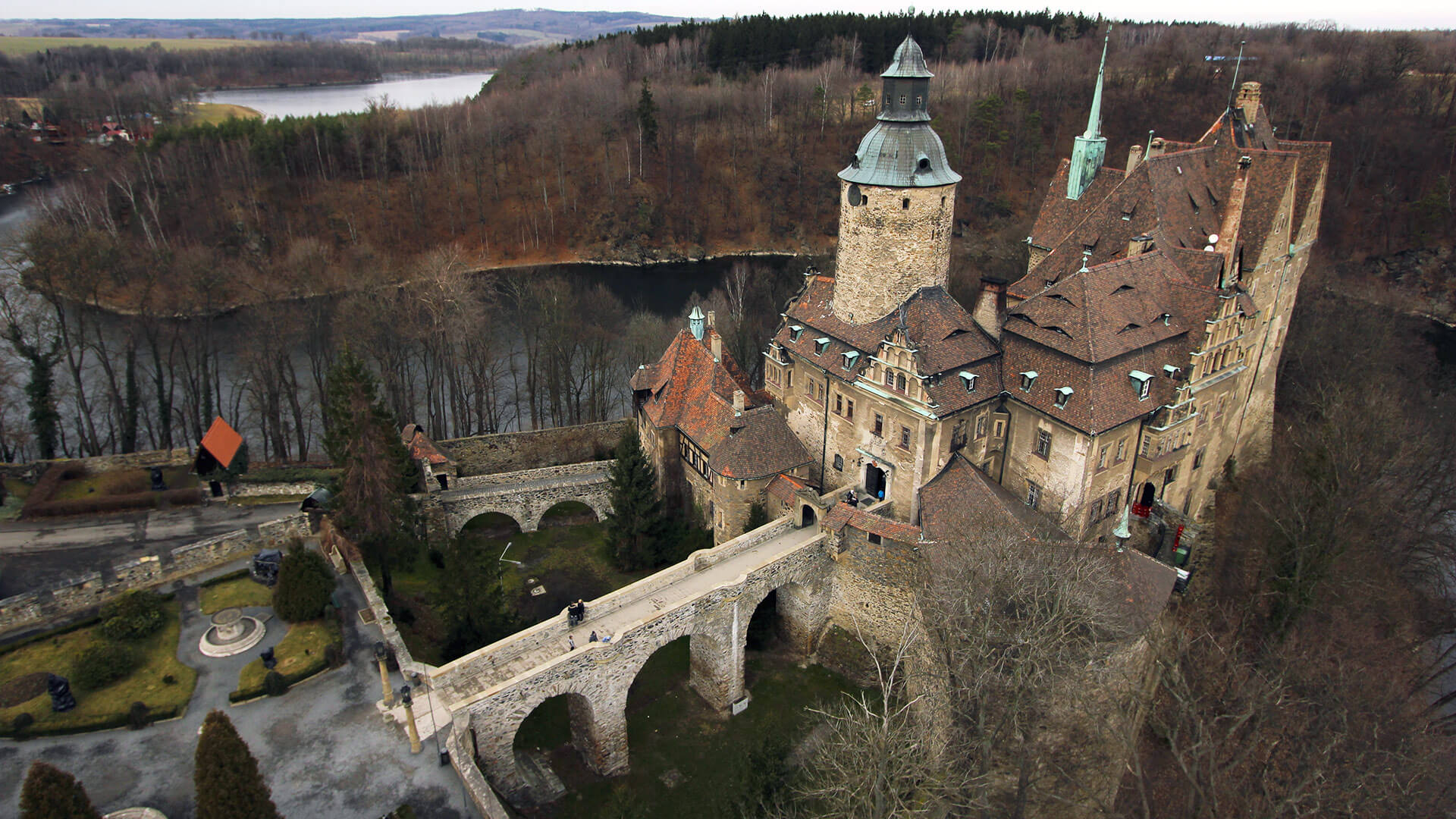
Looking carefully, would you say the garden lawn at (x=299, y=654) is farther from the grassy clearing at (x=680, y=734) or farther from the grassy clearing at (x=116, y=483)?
the grassy clearing at (x=116, y=483)

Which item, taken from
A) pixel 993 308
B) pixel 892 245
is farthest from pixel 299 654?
pixel 993 308

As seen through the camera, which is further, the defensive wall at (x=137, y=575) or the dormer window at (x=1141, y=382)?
the dormer window at (x=1141, y=382)

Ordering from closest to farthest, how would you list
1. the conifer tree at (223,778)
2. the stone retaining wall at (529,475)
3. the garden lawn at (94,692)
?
the conifer tree at (223,778), the garden lawn at (94,692), the stone retaining wall at (529,475)

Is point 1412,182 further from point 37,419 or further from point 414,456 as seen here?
point 37,419

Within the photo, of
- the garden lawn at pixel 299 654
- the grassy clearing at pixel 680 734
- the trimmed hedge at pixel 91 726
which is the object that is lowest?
the grassy clearing at pixel 680 734

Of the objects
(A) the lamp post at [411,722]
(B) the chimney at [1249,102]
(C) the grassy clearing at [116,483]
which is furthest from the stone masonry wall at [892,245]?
(C) the grassy clearing at [116,483]

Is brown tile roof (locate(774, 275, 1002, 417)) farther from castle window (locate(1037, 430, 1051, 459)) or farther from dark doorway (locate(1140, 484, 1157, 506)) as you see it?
dark doorway (locate(1140, 484, 1157, 506))

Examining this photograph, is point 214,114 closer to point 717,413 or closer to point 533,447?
point 533,447

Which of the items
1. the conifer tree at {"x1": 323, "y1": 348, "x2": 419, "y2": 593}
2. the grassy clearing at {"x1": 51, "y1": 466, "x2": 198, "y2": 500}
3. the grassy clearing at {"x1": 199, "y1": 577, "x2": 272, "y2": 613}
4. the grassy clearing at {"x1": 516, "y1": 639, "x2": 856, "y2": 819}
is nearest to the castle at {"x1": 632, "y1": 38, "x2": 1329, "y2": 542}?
the grassy clearing at {"x1": 516, "y1": 639, "x2": 856, "y2": 819}
